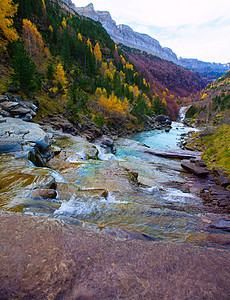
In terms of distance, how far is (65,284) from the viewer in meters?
2.08

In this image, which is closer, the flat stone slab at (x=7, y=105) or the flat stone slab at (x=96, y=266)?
the flat stone slab at (x=96, y=266)

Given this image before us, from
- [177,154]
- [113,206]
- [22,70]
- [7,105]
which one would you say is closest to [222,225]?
[113,206]

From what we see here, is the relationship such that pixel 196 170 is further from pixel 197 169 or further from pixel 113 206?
pixel 113 206

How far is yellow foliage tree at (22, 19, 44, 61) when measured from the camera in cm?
3828

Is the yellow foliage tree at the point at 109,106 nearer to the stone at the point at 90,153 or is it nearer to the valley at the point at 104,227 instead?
the valley at the point at 104,227

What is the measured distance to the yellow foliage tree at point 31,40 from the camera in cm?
3828

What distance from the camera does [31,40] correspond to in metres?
41.0

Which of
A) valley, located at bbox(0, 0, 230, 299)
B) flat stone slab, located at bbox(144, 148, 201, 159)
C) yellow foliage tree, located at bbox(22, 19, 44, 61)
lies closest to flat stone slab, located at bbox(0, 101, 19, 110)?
valley, located at bbox(0, 0, 230, 299)

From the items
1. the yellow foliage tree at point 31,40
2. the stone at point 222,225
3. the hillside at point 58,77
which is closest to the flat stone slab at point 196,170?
the stone at point 222,225

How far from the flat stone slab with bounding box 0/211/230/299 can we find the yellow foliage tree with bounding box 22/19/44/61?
50.4m

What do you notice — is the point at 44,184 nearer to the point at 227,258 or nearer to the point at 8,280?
the point at 8,280

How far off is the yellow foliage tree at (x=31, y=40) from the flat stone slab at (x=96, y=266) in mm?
50443

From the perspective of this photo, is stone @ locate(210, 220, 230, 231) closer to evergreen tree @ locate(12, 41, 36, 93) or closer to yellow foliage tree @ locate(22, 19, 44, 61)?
evergreen tree @ locate(12, 41, 36, 93)

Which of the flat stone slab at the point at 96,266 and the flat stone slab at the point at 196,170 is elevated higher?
the flat stone slab at the point at 96,266
